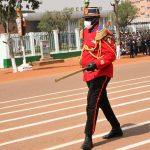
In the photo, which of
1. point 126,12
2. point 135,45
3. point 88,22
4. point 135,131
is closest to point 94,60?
point 88,22

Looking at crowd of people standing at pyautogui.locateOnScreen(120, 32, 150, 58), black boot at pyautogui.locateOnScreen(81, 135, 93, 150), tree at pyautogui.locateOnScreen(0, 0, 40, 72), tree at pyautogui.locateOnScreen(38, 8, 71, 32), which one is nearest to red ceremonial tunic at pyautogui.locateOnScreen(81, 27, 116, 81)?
black boot at pyautogui.locateOnScreen(81, 135, 93, 150)

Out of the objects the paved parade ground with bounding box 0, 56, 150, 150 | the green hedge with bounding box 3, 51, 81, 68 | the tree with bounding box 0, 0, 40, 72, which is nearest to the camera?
the paved parade ground with bounding box 0, 56, 150, 150

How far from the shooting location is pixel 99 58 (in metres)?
6.26

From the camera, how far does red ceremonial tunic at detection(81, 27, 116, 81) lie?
6234mm

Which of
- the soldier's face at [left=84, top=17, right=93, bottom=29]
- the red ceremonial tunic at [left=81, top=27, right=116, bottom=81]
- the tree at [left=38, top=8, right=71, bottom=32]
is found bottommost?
the red ceremonial tunic at [left=81, top=27, right=116, bottom=81]

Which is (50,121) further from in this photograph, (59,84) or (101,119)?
(59,84)

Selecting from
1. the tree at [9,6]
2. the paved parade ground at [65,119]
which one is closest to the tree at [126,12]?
the tree at [9,6]

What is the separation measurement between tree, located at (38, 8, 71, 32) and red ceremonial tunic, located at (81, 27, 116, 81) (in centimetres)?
5287

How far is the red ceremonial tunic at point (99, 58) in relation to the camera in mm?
6234

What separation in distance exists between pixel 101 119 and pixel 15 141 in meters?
1.82

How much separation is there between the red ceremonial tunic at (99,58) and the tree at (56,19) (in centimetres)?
5287

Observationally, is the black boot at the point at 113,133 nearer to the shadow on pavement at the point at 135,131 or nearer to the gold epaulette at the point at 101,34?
the shadow on pavement at the point at 135,131

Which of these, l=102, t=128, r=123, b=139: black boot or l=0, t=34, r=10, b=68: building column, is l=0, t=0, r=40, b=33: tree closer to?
l=0, t=34, r=10, b=68: building column

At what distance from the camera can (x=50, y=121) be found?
846 centimetres
